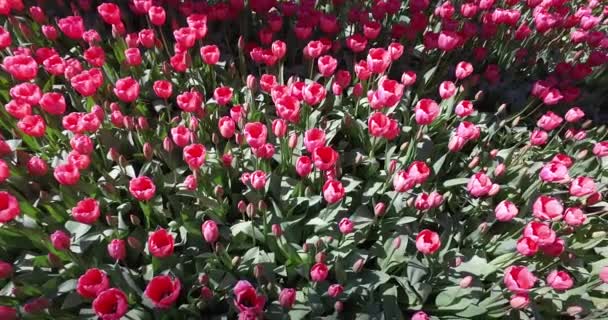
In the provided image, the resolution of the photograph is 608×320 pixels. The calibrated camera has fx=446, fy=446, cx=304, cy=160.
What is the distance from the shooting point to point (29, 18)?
10.8 ft

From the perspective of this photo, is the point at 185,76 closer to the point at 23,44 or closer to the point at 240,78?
the point at 240,78

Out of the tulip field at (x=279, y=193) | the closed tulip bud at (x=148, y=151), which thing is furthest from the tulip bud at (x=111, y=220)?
the closed tulip bud at (x=148, y=151)

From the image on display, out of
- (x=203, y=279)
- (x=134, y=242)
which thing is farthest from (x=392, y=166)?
(x=134, y=242)

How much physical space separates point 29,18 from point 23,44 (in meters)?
0.45

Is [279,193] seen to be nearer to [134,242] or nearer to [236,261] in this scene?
[236,261]

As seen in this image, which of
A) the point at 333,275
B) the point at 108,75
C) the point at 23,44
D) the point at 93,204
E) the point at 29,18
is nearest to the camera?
the point at 93,204

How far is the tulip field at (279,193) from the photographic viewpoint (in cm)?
194

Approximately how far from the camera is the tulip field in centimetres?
194

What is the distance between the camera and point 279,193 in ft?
7.73

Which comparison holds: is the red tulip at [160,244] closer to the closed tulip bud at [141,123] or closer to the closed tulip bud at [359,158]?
the closed tulip bud at [141,123]

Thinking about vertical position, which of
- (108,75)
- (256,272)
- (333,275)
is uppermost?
(108,75)

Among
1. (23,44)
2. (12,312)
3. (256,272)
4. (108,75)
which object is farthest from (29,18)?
(256,272)

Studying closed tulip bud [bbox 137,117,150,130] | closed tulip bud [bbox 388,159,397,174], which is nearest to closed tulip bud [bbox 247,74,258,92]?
closed tulip bud [bbox 137,117,150,130]

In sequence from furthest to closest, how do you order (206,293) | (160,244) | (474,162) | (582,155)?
(582,155), (474,162), (206,293), (160,244)
